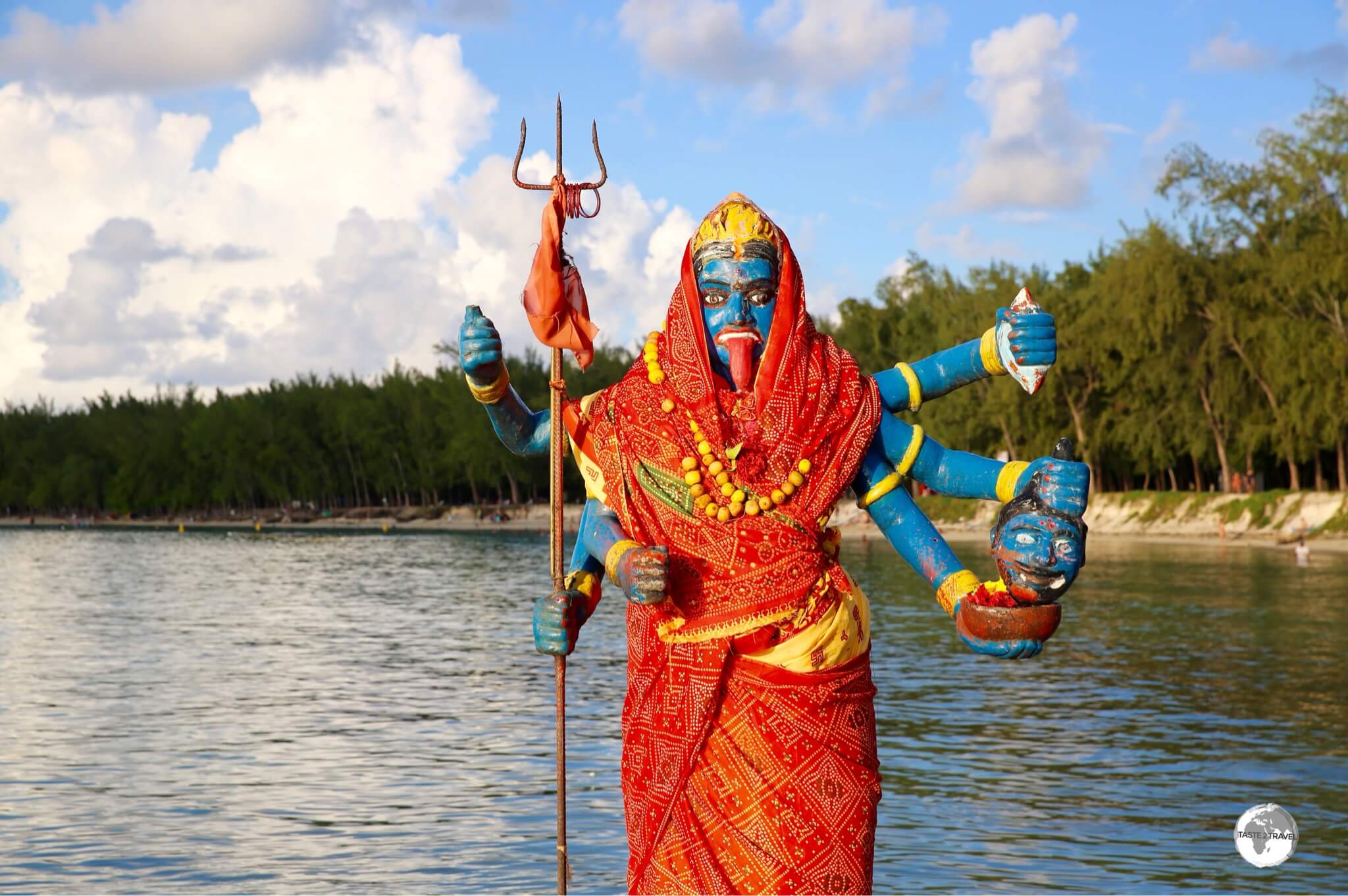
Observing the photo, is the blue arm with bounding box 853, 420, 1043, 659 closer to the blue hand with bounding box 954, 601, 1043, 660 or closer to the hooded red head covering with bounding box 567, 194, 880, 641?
the hooded red head covering with bounding box 567, 194, 880, 641

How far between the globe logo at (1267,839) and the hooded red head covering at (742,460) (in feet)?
23.1

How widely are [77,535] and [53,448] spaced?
34092 millimetres

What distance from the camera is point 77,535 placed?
361 feet

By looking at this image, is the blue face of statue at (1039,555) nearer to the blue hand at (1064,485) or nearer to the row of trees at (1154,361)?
the blue hand at (1064,485)

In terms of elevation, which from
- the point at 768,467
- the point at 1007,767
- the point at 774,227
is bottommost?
the point at 1007,767

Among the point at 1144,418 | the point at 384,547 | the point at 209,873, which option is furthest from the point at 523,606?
the point at 384,547

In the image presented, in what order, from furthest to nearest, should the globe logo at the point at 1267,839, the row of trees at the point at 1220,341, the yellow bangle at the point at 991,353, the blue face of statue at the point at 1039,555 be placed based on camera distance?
the row of trees at the point at 1220,341 → the globe logo at the point at 1267,839 → the yellow bangle at the point at 991,353 → the blue face of statue at the point at 1039,555

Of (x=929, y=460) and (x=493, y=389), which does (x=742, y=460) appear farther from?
(x=493, y=389)

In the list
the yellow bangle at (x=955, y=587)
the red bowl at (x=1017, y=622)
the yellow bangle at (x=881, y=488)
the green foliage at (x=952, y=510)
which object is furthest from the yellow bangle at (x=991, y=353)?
the green foliage at (x=952, y=510)

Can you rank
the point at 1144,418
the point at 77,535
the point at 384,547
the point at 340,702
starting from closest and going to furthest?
the point at 340,702
the point at 1144,418
the point at 384,547
the point at 77,535

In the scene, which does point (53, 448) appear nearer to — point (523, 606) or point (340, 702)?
point (523, 606)

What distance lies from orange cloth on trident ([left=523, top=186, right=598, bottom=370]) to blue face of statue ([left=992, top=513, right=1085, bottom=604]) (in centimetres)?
148

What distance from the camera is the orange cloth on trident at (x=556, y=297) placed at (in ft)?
16.0

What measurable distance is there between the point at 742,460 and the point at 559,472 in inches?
22.9
